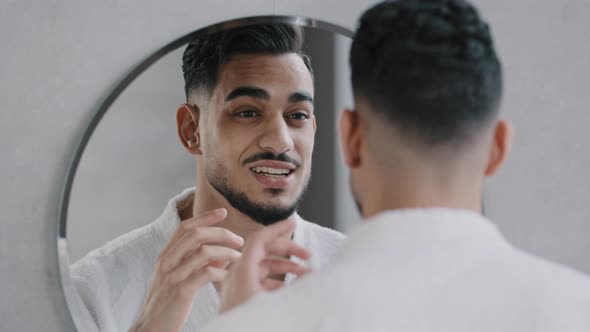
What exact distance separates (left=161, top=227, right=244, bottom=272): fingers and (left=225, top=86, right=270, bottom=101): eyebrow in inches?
9.7

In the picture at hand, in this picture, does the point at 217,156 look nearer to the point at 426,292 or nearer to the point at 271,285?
the point at 271,285

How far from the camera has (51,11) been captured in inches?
57.7

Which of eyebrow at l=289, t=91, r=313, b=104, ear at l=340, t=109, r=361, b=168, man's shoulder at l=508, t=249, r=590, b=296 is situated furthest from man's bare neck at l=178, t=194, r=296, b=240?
man's shoulder at l=508, t=249, r=590, b=296

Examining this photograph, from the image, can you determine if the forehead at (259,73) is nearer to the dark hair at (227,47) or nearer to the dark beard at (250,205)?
the dark hair at (227,47)

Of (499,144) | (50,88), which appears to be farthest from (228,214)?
(499,144)

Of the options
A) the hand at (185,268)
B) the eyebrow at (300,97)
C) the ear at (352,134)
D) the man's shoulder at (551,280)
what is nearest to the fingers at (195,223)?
the hand at (185,268)

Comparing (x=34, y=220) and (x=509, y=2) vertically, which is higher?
(x=509, y=2)

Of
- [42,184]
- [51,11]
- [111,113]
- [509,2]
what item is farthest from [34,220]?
[509,2]

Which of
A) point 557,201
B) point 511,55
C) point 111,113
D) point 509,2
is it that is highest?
point 509,2

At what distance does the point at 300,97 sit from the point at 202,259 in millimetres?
349

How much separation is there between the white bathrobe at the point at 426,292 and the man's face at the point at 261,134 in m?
0.65

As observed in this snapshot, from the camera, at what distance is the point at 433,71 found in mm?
736

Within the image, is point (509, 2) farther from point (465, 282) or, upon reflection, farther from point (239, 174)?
point (465, 282)

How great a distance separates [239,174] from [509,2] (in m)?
0.68
